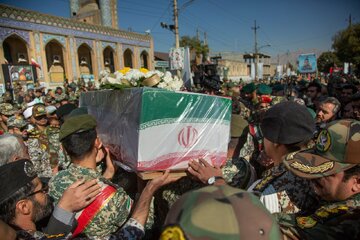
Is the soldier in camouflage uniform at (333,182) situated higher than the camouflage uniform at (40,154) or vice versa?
the soldier in camouflage uniform at (333,182)

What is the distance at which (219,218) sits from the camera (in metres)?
0.70

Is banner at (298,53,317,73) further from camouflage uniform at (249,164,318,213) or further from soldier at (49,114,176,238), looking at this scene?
soldier at (49,114,176,238)

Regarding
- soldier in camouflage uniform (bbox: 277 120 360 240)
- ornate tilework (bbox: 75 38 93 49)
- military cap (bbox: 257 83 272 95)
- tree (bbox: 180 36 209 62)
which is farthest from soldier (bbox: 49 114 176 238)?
tree (bbox: 180 36 209 62)

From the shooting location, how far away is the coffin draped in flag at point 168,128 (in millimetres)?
1788

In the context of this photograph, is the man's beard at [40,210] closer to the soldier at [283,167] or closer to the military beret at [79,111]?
the soldier at [283,167]

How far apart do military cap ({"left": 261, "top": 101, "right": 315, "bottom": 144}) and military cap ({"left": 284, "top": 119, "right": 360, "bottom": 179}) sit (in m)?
0.22

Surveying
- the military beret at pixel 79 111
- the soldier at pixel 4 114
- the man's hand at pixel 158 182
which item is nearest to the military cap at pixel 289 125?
the man's hand at pixel 158 182

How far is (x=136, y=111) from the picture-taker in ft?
5.95

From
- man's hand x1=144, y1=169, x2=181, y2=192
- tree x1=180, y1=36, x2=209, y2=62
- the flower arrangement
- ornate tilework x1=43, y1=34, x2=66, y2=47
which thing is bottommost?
man's hand x1=144, y1=169, x2=181, y2=192

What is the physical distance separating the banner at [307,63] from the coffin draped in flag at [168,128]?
1505cm

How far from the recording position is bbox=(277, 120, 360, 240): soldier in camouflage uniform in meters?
1.17

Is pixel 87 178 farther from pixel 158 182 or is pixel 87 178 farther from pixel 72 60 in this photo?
pixel 72 60

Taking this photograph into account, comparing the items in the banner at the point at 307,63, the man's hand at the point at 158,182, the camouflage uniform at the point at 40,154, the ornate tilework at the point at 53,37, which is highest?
the ornate tilework at the point at 53,37

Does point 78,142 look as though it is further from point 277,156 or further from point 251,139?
point 251,139
